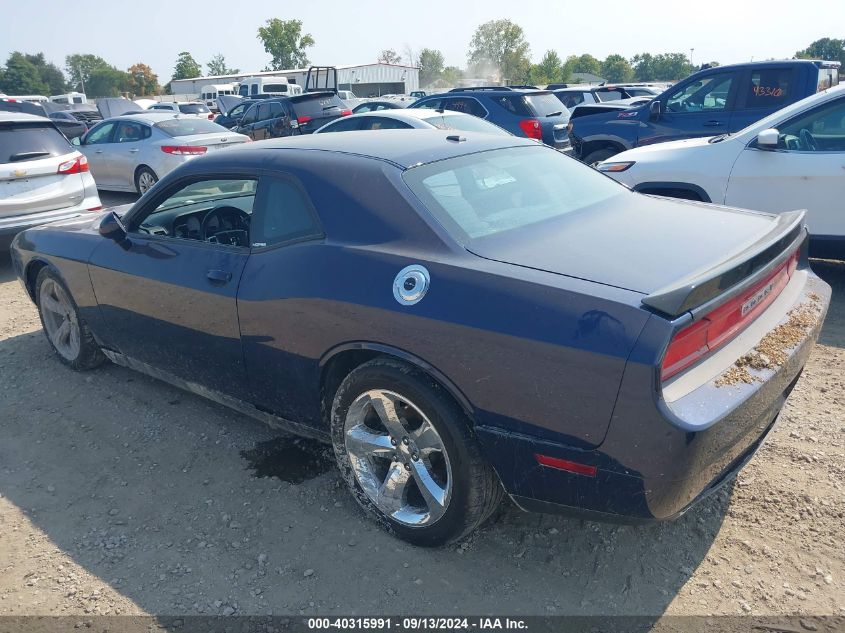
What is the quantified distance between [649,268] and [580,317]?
42 centimetres

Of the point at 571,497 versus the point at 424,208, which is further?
the point at 424,208

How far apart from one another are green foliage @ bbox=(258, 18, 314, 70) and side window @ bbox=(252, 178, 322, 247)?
91806 millimetres

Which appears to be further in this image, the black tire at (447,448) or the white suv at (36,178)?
the white suv at (36,178)

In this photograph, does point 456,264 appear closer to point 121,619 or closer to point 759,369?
point 759,369

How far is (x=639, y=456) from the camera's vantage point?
2.16 meters

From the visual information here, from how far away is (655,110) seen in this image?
29.9ft

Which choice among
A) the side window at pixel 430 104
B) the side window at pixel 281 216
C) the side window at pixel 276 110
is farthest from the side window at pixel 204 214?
the side window at pixel 276 110

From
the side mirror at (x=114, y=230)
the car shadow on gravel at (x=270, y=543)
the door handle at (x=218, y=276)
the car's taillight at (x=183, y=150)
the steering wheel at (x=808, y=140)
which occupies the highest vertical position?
the steering wheel at (x=808, y=140)

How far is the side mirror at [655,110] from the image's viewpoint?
912 cm

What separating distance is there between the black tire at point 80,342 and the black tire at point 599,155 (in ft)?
23.5

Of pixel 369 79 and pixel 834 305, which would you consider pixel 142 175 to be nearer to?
pixel 834 305

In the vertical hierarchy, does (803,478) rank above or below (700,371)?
below

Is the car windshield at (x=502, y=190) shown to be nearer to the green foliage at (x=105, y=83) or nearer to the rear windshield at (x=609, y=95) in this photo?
the rear windshield at (x=609, y=95)

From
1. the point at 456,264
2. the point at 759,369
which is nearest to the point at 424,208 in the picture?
the point at 456,264
